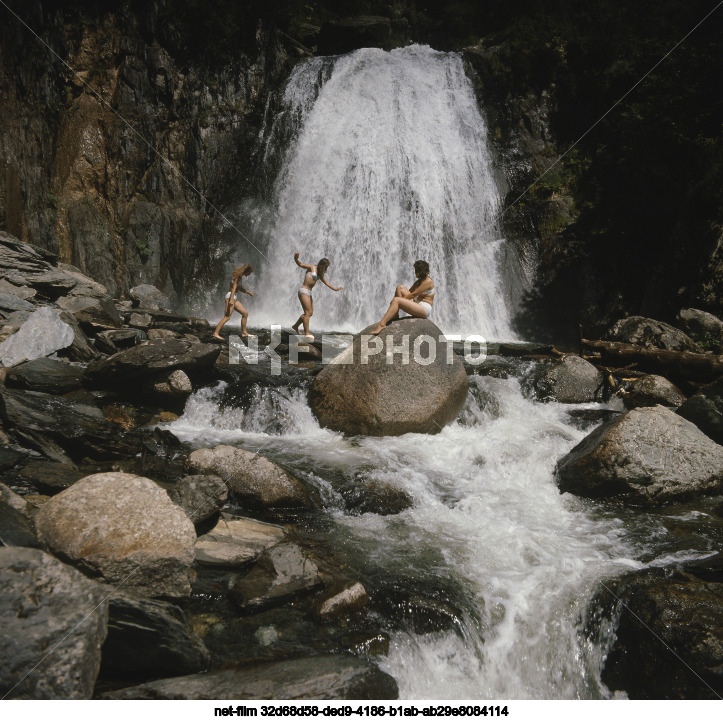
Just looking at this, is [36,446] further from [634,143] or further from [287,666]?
[634,143]

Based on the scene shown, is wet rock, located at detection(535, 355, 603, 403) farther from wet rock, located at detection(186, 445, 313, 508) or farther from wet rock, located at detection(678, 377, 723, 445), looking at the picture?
wet rock, located at detection(186, 445, 313, 508)

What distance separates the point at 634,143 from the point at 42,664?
59.1 feet

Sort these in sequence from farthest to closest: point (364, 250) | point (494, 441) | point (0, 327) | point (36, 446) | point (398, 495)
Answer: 1. point (364, 250)
2. point (0, 327)
3. point (494, 441)
4. point (398, 495)
5. point (36, 446)

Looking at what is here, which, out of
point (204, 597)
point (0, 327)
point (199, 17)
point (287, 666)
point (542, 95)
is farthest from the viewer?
point (542, 95)

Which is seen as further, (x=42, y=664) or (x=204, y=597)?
(x=204, y=597)

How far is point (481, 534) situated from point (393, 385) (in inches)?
103

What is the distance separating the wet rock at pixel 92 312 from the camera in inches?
371

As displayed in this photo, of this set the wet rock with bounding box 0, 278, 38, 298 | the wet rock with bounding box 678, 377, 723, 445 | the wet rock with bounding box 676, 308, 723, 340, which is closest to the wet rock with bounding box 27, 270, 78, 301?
the wet rock with bounding box 0, 278, 38, 298

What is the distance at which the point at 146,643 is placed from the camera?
2674 mm

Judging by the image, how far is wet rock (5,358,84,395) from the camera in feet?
21.2

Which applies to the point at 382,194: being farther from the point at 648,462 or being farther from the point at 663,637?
the point at 663,637

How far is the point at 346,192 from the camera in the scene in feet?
55.8

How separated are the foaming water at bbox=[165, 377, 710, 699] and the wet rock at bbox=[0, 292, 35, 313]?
13.7ft

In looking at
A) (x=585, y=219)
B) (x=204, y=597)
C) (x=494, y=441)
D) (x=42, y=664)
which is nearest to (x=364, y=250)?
(x=585, y=219)
